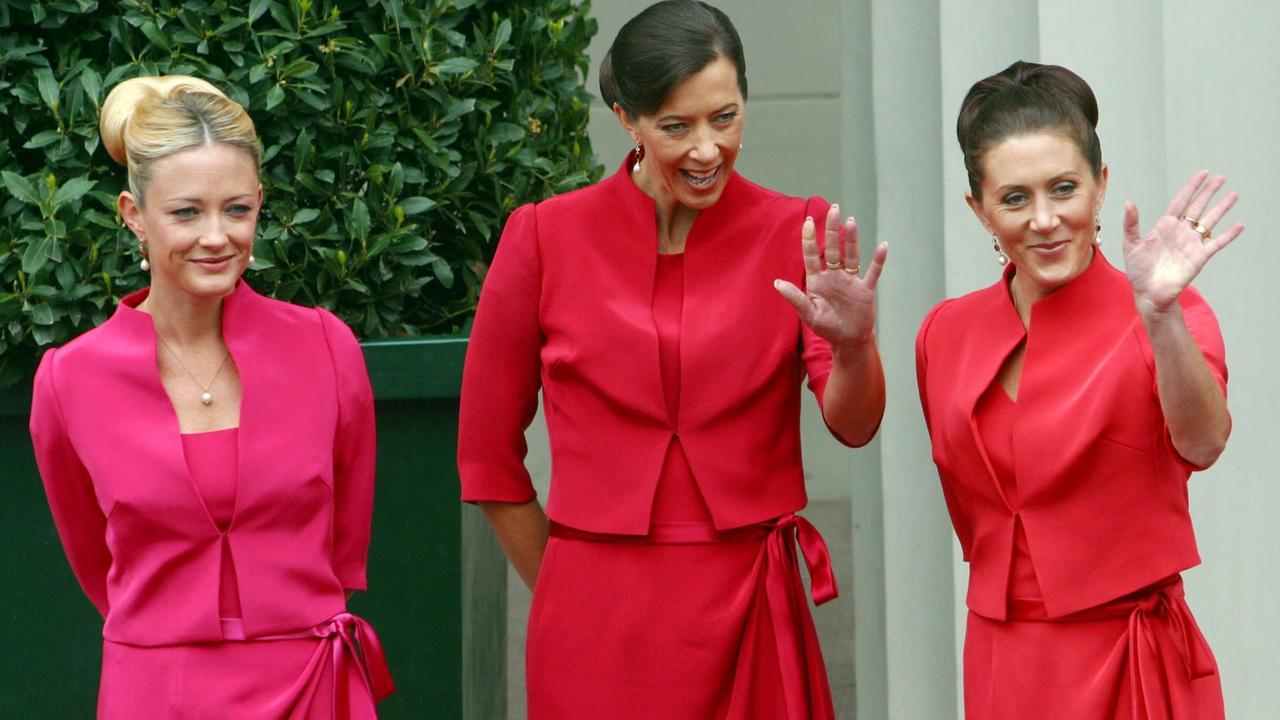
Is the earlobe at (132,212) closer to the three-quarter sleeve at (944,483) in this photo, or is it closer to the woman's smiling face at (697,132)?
the woman's smiling face at (697,132)

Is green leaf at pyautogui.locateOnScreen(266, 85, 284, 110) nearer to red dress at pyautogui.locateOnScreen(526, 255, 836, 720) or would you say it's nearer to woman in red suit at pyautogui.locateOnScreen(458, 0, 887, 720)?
woman in red suit at pyautogui.locateOnScreen(458, 0, 887, 720)


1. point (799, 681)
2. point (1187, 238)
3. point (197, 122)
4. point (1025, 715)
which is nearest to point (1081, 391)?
point (1187, 238)

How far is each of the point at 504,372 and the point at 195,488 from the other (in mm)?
588

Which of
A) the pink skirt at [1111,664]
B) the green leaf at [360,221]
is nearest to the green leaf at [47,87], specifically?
the green leaf at [360,221]

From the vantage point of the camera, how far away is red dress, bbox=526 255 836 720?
3178 millimetres

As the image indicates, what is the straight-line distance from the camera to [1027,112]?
2.90m

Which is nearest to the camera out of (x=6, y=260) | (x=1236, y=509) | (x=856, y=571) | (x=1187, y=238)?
(x=1187, y=238)

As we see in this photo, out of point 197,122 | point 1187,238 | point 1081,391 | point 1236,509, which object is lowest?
point 1236,509

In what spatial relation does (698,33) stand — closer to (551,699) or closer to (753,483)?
(753,483)

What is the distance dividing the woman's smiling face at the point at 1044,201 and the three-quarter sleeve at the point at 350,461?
1122mm

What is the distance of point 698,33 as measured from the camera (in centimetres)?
309

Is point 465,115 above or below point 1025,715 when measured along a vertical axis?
above

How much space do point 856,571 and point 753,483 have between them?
1.84m

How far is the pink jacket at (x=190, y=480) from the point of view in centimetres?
308
